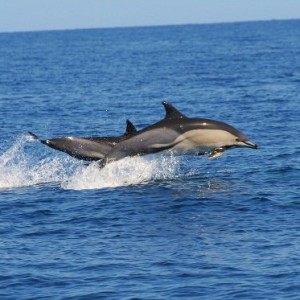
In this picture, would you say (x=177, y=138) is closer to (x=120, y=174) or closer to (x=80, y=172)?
(x=120, y=174)

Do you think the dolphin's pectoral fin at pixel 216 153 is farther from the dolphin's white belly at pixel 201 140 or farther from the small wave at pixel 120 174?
the small wave at pixel 120 174

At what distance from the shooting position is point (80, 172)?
93.6 ft

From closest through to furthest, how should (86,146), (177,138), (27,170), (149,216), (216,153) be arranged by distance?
(149,216), (177,138), (216,153), (86,146), (27,170)

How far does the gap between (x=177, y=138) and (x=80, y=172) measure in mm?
3181

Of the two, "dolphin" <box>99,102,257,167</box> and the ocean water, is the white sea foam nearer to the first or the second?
the ocean water

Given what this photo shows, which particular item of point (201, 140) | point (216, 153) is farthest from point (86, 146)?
point (216, 153)

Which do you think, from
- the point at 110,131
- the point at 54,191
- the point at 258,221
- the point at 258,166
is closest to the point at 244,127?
the point at 110,131

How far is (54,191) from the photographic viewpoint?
27.1 meters

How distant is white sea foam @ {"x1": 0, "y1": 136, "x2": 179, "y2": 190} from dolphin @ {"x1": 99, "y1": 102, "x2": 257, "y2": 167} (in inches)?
13.2

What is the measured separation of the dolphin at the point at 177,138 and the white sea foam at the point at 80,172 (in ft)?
1.10

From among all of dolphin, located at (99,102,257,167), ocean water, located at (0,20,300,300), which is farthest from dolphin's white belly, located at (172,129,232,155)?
ocean water, located at (0,20,300,300)

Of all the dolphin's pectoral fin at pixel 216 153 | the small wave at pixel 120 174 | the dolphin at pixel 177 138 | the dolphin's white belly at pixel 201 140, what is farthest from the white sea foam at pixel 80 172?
the dolphin's pectoral fin at pixel 216 153

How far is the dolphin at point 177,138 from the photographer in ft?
88.9

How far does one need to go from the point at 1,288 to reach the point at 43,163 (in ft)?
44.2
